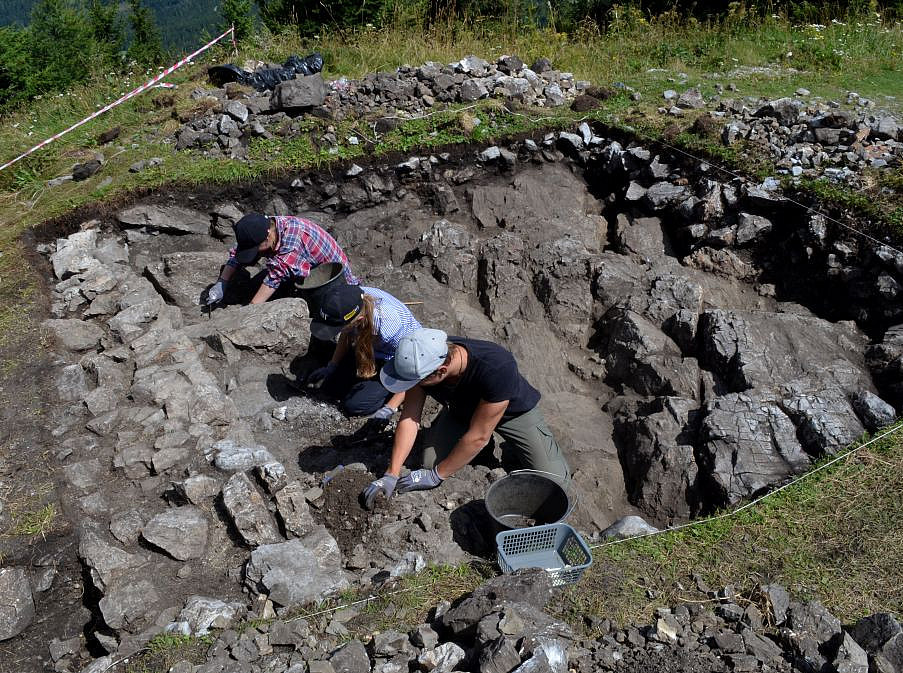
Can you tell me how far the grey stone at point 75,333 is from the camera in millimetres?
5219

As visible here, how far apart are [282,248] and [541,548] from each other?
3.27m

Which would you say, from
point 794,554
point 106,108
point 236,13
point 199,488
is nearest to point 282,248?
point 199,488

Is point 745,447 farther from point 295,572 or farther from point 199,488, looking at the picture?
point 199,488

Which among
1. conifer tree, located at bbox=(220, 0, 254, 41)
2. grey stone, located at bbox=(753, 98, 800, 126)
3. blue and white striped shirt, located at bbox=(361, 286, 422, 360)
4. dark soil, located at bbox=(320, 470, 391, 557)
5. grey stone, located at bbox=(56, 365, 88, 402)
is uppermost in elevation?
conifer tree, located at bbox=(220, 0, 254, 41)

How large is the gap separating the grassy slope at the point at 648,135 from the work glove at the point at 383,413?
149 cm

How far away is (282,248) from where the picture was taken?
5.21 meters

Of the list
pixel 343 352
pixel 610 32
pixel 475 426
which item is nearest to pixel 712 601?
pixel 475 426

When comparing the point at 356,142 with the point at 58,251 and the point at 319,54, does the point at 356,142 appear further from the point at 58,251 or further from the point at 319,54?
the point at 58,251

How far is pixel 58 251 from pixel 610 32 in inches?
364

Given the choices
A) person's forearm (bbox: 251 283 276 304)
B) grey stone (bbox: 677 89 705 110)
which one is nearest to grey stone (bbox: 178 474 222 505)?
person's forearm (bbox: 251 283 276 304)

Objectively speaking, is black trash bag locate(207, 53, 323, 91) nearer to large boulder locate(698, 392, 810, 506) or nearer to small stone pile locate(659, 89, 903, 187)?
small stone pile locate(659, 89, 903, 187)

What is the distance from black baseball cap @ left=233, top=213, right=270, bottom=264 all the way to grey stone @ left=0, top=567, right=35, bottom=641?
8.86 feet

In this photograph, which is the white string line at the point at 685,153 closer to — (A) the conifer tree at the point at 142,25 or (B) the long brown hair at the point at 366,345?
(B) the long brown hair at the point at 366,345

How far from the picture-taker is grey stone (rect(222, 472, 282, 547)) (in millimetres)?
3527
